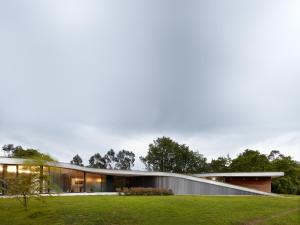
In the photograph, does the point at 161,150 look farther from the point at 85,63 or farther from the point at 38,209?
the point at 38,209

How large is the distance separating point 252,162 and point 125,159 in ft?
154

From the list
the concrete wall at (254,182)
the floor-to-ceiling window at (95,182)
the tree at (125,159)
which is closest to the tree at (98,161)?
the tree at (125,159)

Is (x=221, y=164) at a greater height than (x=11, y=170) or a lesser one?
lesser

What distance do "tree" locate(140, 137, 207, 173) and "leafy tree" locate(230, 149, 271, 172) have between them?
13968mm

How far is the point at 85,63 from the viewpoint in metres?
25.3

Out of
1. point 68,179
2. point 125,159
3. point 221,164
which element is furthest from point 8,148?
point 68,179

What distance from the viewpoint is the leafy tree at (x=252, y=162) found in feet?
176

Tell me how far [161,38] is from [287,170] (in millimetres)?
34911

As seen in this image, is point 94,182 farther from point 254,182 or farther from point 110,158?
point 110,158

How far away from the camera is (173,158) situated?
227 ft

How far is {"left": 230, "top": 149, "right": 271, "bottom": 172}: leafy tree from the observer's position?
53562 mm

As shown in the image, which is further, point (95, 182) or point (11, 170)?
point (95, 182)

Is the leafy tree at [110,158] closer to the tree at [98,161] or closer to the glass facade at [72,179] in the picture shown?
the tree at [98,161]

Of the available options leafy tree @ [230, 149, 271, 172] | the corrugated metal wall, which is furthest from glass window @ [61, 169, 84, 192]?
leafy tree @ [230, 149, 271, 172]
